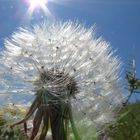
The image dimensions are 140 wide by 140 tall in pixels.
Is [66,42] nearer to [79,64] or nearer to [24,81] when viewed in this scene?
[79,64]

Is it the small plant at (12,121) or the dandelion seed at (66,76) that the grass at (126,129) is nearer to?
the dandelion seed at (66,76)

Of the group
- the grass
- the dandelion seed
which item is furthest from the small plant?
the grass

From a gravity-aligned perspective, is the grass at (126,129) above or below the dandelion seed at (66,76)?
below

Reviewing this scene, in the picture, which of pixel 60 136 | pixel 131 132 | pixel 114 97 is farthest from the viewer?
pixel 114 97

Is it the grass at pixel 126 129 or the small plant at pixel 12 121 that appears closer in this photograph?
the grass at pixel 126 129

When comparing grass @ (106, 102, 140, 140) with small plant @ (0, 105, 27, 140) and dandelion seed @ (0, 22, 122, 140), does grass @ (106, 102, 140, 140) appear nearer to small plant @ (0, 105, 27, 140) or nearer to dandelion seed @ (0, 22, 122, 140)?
dandelion seed @ (0, 22, 122, 140)

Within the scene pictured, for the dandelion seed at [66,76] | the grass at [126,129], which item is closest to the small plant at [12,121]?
the dandelion seed at [66,76]

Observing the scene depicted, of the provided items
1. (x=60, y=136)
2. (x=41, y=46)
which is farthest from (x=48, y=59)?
(x=60, y=136)

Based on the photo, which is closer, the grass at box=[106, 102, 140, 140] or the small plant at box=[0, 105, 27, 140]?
the grass at box=[106, 102, 140, 140]

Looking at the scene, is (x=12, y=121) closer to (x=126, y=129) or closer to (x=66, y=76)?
(x=66, y=76)
